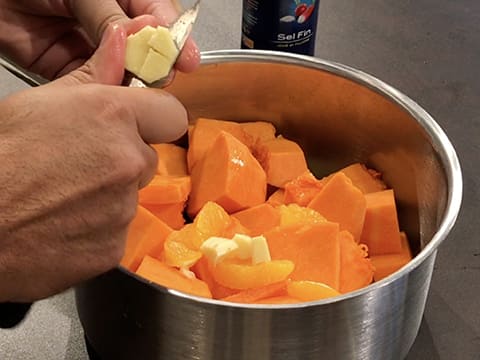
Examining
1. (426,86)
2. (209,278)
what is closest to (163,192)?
(209,278)

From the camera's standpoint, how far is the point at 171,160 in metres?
0.98

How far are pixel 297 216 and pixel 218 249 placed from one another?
0.12 m

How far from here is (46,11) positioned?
0.91 m

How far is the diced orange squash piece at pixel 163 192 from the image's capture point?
873 millimetres

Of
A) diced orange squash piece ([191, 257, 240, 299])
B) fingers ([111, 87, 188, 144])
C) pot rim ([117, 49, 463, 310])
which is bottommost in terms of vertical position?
diced orange squash piece ([191, 257, 240, 299])

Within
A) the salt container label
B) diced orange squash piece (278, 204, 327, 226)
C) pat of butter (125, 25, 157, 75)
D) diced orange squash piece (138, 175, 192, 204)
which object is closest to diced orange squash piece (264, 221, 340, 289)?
diced orange squash piece (278, 204, 327, 226)

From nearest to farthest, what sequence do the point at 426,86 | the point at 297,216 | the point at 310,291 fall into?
1. the point at 310,291
2. the point at 297,216
3. the point at 426,86

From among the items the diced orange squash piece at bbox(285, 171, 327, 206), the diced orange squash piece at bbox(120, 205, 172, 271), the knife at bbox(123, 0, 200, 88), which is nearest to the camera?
the knife at bbox(123, 0, 200, 88)

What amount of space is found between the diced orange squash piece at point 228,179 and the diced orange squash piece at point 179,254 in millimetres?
107

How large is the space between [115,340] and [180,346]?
0.09 metres

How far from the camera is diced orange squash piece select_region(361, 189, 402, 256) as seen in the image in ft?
2.97

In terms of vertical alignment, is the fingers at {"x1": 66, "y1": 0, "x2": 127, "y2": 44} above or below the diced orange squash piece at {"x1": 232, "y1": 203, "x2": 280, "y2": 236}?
above

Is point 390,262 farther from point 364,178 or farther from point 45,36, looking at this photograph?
point 45,36

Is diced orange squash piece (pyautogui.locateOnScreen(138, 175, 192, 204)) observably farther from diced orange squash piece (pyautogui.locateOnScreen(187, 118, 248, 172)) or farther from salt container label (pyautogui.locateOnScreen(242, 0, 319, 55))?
salt container label (pyautogui.locateOnScreen(242, 0, 319, 55))
